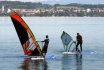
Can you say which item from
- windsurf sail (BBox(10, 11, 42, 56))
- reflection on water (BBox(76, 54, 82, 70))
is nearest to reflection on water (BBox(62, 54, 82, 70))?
reflection on water (BBox(76, 54, 82, 70))

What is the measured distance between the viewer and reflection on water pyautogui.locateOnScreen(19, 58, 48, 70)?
29.7 metres

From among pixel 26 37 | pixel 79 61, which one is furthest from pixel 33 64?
pixel 79 61

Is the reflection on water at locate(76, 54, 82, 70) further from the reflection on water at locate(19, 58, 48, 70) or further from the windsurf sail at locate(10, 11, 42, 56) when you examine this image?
the windsurf sail at locate(10, 11, 42, 56)

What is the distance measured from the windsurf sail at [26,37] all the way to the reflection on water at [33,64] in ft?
2.56

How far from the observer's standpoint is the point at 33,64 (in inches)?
1243

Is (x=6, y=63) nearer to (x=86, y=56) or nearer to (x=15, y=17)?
(x=15, y=17)

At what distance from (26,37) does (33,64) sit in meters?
2.98

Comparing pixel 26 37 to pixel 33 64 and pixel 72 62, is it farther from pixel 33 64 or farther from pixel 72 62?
pixel 72 62

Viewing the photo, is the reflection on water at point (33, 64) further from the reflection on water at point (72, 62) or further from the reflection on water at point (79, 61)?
the reflection on water at point (79, 61)

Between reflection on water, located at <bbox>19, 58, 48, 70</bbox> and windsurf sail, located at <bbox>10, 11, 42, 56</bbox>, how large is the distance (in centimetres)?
78

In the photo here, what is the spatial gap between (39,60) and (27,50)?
A: 4.49 ft

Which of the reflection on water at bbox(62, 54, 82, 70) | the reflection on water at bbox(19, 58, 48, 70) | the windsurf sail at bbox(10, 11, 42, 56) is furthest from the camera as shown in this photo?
the windsurf sail at bbox(10, 11, 42, 56)

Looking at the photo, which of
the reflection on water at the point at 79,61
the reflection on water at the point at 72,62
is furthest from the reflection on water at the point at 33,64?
the reflection on water at the point at 79,61

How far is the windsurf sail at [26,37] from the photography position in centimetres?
3334
